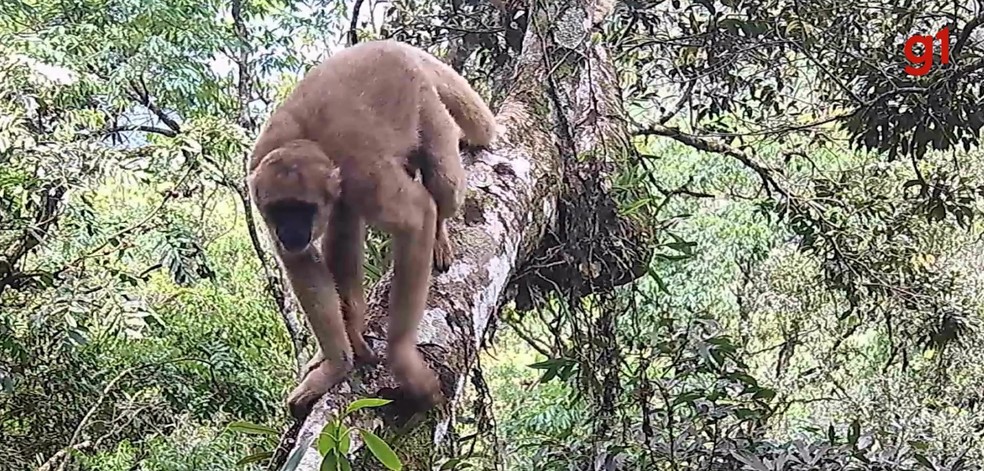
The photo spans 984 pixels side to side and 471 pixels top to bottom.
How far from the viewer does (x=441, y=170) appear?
2488 mm

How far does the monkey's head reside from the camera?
2.19 m

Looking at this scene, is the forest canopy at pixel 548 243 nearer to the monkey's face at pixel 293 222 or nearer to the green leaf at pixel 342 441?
the green leaf at pixel 342 441

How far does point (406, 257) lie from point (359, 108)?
0.53 metres

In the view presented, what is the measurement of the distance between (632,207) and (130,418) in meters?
2.84

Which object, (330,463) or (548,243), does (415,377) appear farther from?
(548,243)

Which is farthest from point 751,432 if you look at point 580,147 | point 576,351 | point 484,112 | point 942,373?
point 942,373

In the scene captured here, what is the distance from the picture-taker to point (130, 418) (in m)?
4.63

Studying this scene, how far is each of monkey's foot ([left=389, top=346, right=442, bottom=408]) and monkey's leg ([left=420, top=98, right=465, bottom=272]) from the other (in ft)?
1.42

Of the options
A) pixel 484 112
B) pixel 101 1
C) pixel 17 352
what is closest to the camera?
pixel 484 112

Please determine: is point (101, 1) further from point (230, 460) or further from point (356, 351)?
point (356, 351)

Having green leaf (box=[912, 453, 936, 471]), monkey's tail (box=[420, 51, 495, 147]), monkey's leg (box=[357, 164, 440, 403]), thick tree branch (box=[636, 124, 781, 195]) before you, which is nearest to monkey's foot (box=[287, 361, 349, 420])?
monkey's leg (box=[357, 164, 440, 403])

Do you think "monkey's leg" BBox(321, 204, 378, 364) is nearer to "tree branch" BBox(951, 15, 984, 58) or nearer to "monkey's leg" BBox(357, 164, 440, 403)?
"monkey's leg" BBox(357, 164, 440, 403)

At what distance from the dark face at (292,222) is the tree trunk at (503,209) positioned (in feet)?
0.82

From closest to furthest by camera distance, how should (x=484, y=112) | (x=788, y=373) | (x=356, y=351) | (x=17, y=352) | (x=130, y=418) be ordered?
(x=356, y=351) → (x=484, y=112) → (x=17, y=352) → (x=130, y=418) → (x=788, y=373)
